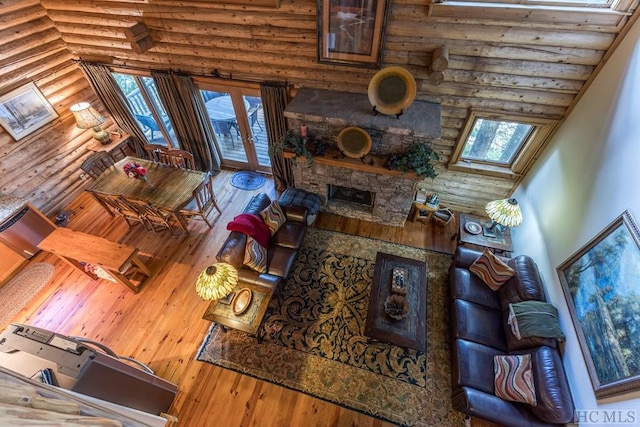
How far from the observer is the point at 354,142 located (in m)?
3.95

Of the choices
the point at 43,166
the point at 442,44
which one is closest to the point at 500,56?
the point at 442,44

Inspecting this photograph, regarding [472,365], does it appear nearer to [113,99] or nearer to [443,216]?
[443,216]

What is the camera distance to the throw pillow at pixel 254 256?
3600 millimetres

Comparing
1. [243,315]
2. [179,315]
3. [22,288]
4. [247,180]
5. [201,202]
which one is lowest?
[22,288]

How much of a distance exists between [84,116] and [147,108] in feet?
3.66

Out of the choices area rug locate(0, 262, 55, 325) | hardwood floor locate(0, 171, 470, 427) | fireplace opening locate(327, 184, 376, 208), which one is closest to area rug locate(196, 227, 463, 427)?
hardwood floor locate(0, 171, 470, 427)

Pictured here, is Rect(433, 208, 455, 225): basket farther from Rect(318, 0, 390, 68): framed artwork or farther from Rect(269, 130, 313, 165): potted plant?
Rect(318, 0, 390, 68): framed artwork

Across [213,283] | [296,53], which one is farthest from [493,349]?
[296,53]

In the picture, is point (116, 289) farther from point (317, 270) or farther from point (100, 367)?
point (317, 270)

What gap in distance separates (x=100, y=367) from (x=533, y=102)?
17.8 feet

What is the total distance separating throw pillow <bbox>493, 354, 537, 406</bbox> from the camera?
103 inches

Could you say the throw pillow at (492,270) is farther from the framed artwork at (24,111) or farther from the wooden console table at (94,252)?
the framed artwork at (24,111)

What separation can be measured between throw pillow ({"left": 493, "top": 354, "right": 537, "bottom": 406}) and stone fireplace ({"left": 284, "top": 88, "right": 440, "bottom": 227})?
2.41 meters

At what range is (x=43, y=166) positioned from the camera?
489cm
